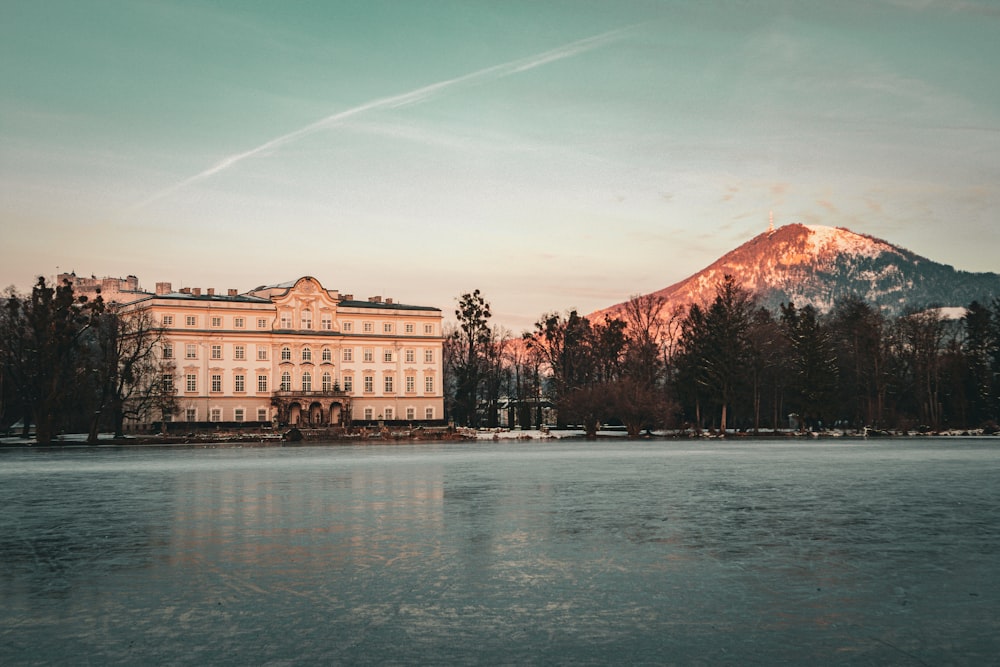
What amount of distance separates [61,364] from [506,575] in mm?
57914

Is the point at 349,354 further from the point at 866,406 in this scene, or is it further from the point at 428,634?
the point at 428,634

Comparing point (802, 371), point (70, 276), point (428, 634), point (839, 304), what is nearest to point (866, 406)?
point (802, 371)

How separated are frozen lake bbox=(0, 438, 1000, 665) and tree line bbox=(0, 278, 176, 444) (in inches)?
1668

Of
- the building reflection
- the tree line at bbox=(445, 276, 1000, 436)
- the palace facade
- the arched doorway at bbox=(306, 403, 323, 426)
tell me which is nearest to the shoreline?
the tree line at bbox=(445, 276, 1000, 436)

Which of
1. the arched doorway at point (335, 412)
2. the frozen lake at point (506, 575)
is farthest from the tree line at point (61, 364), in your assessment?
the frozen lake at point (506, 575)

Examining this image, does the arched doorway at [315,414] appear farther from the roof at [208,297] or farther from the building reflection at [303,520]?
the building reflection at [303,520]

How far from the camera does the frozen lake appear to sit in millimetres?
7695

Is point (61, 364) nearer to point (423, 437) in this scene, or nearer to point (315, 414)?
point (423, 437)

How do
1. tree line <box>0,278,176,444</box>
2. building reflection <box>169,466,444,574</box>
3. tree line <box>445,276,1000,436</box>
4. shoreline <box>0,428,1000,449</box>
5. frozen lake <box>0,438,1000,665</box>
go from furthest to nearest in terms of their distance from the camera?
tree line <box>445,276,1000,436</box> → shoreline <box>0,428,1000,449</box> → tree line <box>0,278,176,444</box> → building reflection <box>169,466,444,574</box> → frozen lake <box>0,438,1000,665</box>

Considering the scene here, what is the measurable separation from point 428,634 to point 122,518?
35.5ft

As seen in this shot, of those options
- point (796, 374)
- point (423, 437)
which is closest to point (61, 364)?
point (423, 437)

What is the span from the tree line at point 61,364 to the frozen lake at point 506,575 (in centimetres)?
4236

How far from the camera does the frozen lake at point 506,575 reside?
7.70m

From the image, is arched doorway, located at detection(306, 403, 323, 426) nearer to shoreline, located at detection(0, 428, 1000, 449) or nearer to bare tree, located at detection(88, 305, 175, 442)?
shoreline, located at detection(0, 428, 1000, 449)
